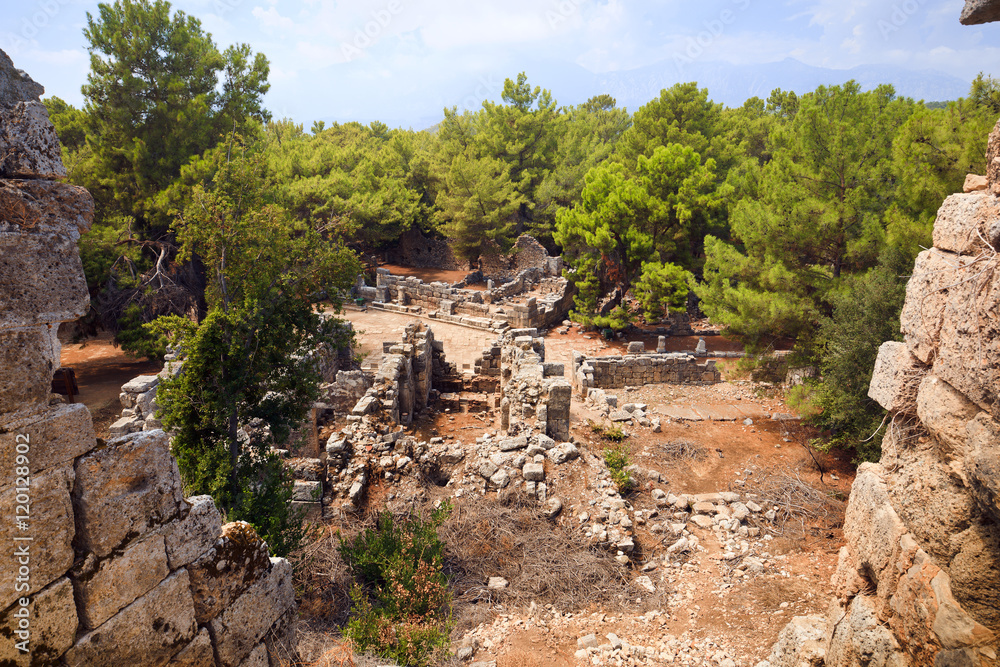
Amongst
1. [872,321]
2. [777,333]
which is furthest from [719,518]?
[777,333]

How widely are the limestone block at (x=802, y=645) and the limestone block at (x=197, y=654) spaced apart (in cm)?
382

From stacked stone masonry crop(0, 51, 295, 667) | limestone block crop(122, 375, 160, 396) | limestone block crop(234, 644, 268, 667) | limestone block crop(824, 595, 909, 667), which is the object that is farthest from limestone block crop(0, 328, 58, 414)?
limestone block crop(122, 375, 160, 396)

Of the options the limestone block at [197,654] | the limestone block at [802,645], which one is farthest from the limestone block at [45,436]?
the limestone block at [802,645]

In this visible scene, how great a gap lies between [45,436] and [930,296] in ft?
14.5

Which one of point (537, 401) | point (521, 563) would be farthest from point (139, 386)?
point (521, 563)

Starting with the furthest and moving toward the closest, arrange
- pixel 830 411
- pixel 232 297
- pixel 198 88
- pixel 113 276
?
pixel 198 88, pixel 113 276, pixel 830 411, pixel 232 297

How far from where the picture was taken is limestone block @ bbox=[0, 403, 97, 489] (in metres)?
2.39

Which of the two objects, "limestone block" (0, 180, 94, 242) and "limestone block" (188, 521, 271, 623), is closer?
"limestone block" (0, 180, 94, 242)

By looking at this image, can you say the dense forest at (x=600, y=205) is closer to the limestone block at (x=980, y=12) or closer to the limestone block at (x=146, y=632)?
the limestone block at (x=146, y=632)

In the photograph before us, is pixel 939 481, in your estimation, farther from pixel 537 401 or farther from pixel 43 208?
pixel 537 401

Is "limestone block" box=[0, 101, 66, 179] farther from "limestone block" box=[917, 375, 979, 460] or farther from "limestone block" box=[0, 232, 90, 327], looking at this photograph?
"limestone block" box=[917, 375, 979, 460]

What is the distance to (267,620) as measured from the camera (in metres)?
3.72

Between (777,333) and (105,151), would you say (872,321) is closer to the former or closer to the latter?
(777,333)

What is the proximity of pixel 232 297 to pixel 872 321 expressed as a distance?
9610 mm
